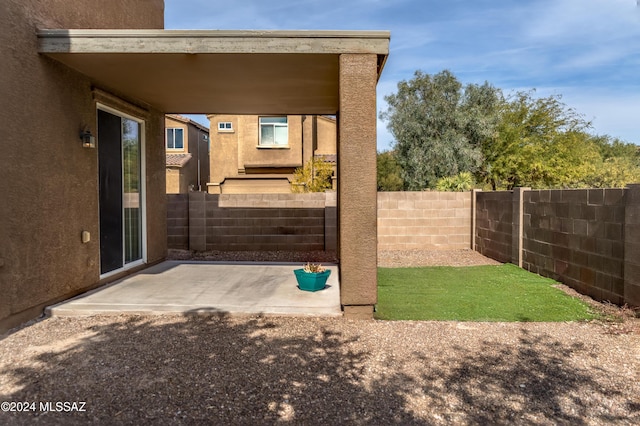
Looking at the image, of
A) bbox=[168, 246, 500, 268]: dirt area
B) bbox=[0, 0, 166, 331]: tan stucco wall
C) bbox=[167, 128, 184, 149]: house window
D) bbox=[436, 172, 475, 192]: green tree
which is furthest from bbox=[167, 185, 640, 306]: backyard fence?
bbox=[167, 128, 184, 149]: house window

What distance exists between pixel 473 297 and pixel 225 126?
664 inches

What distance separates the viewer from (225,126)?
20.8 meters

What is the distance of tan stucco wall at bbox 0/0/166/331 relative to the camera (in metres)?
4.81

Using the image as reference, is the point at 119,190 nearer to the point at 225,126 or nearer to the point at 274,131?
the point at 274,131

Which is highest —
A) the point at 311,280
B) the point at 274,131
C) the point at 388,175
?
the point at 274,131

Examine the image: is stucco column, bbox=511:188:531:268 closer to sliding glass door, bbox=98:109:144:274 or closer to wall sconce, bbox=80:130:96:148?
sliding glass door, bbox=98:109:144:274

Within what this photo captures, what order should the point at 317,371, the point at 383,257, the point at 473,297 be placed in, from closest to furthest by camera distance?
the point at 317,371
the point at 473,297
the point at 383,257

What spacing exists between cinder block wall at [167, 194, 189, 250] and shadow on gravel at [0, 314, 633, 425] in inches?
279

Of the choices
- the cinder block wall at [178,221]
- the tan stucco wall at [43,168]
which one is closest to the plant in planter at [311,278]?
the tan stucco wall at [43,168]

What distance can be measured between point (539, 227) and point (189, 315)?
23.2 ft

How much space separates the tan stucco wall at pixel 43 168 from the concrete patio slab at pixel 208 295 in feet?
1.74

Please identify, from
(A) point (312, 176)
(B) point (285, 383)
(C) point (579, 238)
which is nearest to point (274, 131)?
(A) point (312, 176)

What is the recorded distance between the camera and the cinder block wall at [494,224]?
390 inches

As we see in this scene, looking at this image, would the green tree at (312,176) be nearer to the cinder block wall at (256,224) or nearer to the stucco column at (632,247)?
the cinder block wall at (256,224)
